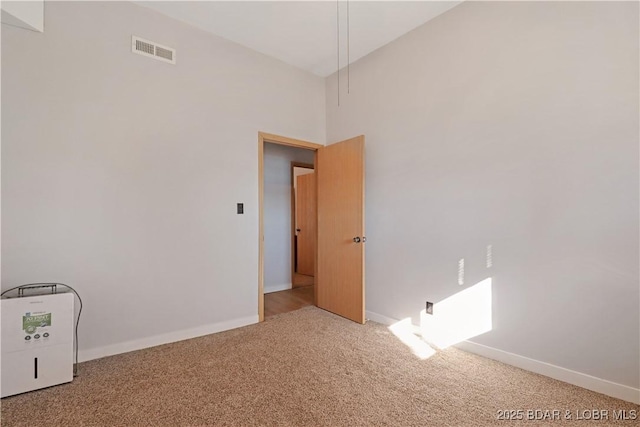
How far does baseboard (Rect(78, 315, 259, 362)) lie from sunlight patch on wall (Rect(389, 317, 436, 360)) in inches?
57.9

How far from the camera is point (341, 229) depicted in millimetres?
3301

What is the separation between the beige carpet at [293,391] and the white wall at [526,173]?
1.22 feet

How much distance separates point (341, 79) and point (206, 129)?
5.86 feet

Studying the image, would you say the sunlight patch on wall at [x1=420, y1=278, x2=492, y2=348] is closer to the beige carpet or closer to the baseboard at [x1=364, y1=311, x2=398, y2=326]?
the beige carpet

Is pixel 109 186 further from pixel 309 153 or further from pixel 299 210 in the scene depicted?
pixel 299 210

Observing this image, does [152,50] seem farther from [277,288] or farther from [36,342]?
[277,288]

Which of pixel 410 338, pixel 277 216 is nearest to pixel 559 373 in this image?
pixel 410 338

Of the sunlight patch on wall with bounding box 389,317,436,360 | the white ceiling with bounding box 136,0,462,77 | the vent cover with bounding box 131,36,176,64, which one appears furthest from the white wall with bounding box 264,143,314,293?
the sunlight patch on wall with bounding box 389,317,436,360

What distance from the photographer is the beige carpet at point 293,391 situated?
1636mm

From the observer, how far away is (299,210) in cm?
574

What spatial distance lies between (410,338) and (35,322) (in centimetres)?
284

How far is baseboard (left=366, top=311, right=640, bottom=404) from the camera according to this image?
69.3 inches

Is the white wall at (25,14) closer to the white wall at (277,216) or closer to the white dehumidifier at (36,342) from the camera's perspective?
the white dehumidifier at (36,342)

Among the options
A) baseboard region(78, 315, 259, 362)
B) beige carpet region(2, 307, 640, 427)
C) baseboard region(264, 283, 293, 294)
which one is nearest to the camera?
beige carpet region(2, 307, 640, 427)
